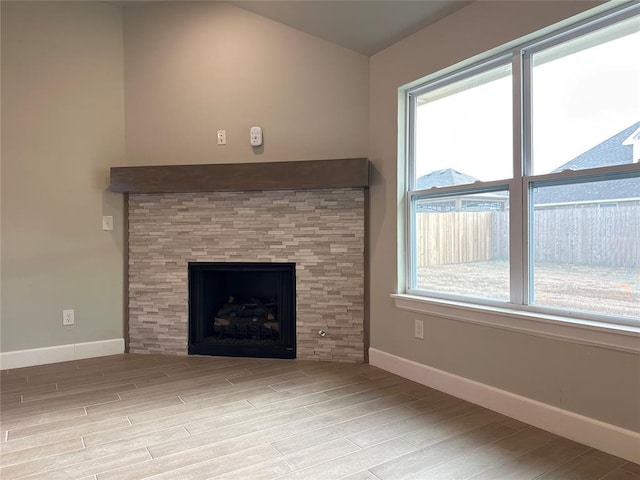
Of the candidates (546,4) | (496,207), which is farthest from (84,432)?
(546,4)

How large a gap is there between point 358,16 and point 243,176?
4.53ft

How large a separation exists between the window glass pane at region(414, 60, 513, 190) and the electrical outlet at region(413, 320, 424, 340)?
93 centimetres

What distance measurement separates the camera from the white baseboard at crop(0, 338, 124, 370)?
2986 mm

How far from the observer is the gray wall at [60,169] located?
3.01 meters

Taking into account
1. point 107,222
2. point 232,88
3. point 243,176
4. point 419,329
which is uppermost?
point 232,88

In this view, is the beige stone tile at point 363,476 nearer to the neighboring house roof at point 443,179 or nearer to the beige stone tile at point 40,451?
the beige stone tile at point 40,451

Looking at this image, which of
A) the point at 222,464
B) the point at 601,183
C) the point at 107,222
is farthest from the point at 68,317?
the point at 601,183

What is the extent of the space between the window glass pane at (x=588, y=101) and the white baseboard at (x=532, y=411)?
3.96ft

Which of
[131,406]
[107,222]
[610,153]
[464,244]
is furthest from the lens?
[107,222]

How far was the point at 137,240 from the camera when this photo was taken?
3393mm

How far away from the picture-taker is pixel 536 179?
211cm

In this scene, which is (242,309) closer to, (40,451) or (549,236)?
(40,451)

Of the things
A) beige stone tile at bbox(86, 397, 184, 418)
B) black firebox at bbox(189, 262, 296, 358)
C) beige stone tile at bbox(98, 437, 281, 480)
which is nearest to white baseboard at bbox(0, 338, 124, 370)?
black firebox at bbox(189, 262, 296, 358)

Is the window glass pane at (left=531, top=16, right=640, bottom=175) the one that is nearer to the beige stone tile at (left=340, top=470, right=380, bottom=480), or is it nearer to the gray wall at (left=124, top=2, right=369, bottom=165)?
the gray wall at (left=124, top=2, right=369, bottom=165)
